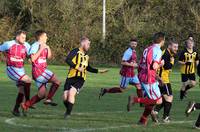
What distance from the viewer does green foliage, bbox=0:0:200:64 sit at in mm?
49219

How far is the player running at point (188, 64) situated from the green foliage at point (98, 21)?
26.7m

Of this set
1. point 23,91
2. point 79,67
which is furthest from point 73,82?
point 23,91

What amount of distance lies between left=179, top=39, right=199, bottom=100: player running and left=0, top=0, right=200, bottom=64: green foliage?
87.5 feet

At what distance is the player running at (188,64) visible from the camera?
1988cm

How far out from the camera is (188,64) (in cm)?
2044

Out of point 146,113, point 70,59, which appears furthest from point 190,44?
point 146,113

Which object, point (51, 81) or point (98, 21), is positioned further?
point (98, 21)

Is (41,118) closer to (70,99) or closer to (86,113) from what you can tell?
(70,99)

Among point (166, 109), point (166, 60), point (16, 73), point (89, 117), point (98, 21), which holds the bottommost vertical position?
point (89, 117)

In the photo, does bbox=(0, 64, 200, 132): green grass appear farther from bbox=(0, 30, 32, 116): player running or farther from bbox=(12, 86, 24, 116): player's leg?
bbox=(0, 30, 32, 116): player running

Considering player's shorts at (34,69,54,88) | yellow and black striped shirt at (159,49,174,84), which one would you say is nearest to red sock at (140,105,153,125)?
yellow and black striped shirt at (159,49,174,84)

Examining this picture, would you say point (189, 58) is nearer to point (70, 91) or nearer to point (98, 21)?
point (70, 91)

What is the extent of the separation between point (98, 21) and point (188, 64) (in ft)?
108

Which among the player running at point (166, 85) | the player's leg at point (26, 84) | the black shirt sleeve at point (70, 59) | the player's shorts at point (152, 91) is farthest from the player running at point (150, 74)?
the player's leg at point (26, 84)
